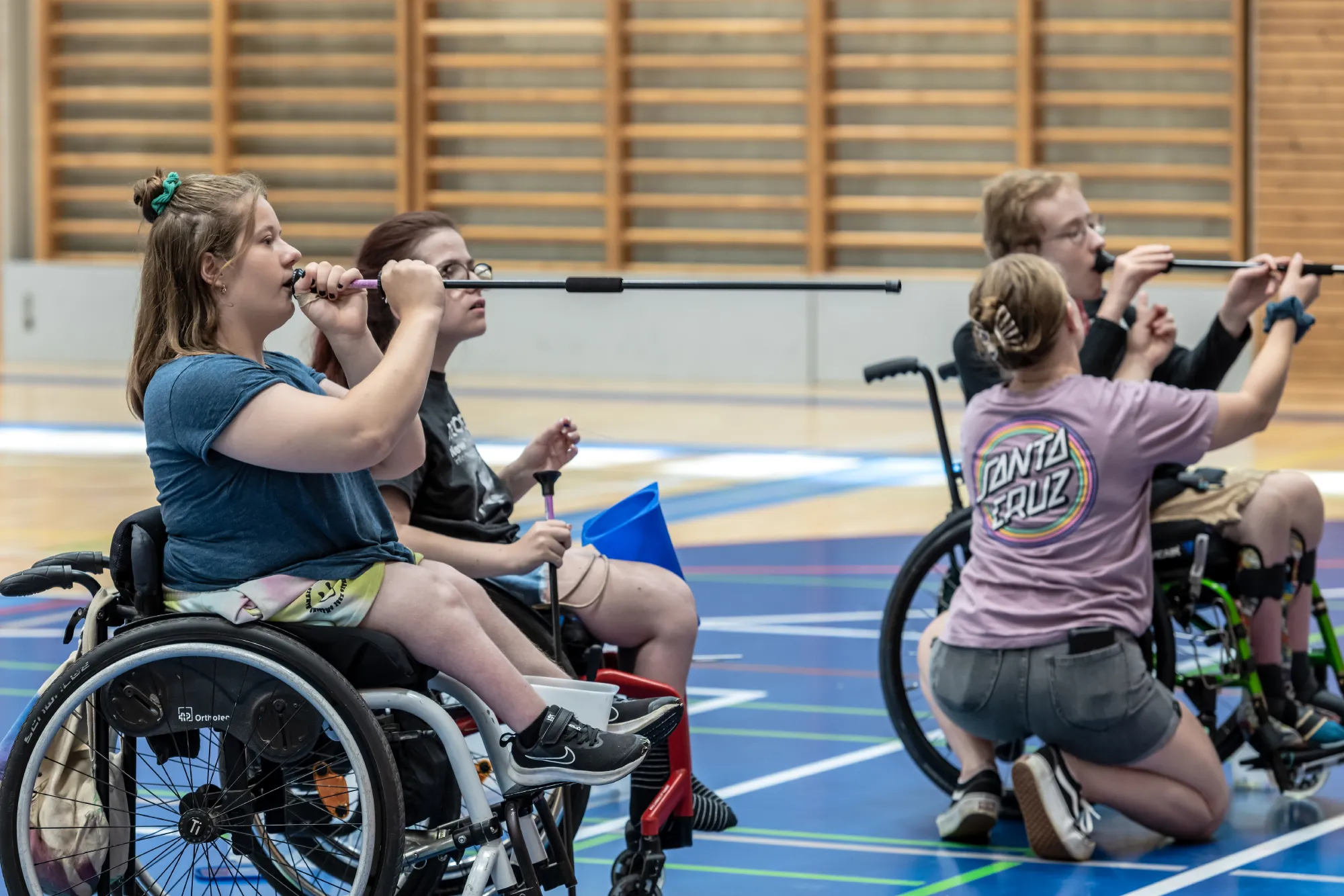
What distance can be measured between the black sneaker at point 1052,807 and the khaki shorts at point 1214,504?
1.49 feet

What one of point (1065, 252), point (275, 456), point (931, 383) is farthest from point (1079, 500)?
point (275, 456)

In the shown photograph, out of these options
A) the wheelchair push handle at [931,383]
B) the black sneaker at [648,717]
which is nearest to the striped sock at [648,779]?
the black sneaker at [648,717]

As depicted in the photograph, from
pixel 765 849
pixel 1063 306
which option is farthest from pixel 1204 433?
pixel 765 849

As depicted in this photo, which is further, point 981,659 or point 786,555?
point 786,555

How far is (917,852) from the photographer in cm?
293

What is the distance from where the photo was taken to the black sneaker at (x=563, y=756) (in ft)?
7.15

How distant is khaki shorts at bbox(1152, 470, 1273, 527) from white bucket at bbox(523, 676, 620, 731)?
115 centimetres

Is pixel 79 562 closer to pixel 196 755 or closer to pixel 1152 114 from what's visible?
pixel 196 755

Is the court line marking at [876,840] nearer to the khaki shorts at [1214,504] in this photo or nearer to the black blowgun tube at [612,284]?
the khaki shorts at [1214,504]

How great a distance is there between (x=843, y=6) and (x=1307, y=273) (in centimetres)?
850

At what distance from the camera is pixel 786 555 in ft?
18.6

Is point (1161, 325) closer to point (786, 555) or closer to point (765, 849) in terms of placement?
point (765, 849)

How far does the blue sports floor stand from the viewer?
278cm

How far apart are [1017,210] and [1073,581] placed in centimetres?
78
